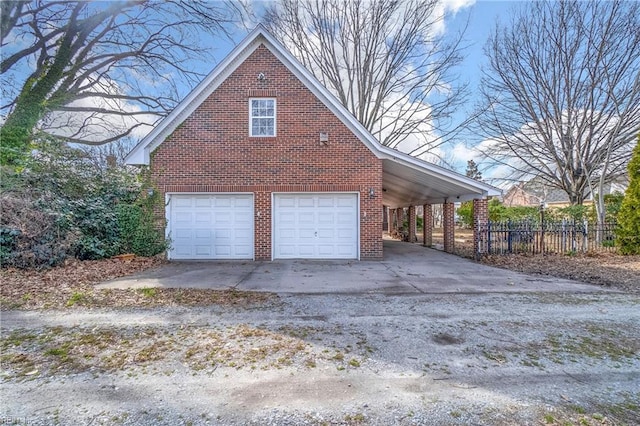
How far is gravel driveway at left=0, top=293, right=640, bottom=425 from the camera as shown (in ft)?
8.29

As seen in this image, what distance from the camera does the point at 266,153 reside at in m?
10.6

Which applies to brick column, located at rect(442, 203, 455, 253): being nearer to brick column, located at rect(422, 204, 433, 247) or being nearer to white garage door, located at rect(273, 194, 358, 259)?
brick column, located at rect(422, 204, 433, 247)

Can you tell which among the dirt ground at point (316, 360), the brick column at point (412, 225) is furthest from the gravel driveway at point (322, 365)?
the brick column at point (412, 225)

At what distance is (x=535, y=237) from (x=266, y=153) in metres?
10.1

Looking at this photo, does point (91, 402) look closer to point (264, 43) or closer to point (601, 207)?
point (264, 43)

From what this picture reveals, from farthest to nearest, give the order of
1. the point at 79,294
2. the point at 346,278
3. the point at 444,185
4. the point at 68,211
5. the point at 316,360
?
the point at 444,185 < the point at 68,211 < the point at 346,278 < the point at 79,294 < the point at 316,360

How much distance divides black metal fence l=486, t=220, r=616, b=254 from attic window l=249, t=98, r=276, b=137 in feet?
28.0

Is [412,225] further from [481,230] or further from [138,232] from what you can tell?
[138,232]

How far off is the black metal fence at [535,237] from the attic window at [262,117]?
852 cm

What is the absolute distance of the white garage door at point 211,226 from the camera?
1062 centimetres

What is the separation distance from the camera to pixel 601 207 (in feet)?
49.5

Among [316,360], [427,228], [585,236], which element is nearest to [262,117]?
[316,360]

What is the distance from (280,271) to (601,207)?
16.4 metres

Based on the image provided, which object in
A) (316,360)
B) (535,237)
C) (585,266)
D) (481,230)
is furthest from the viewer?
(535,237)
